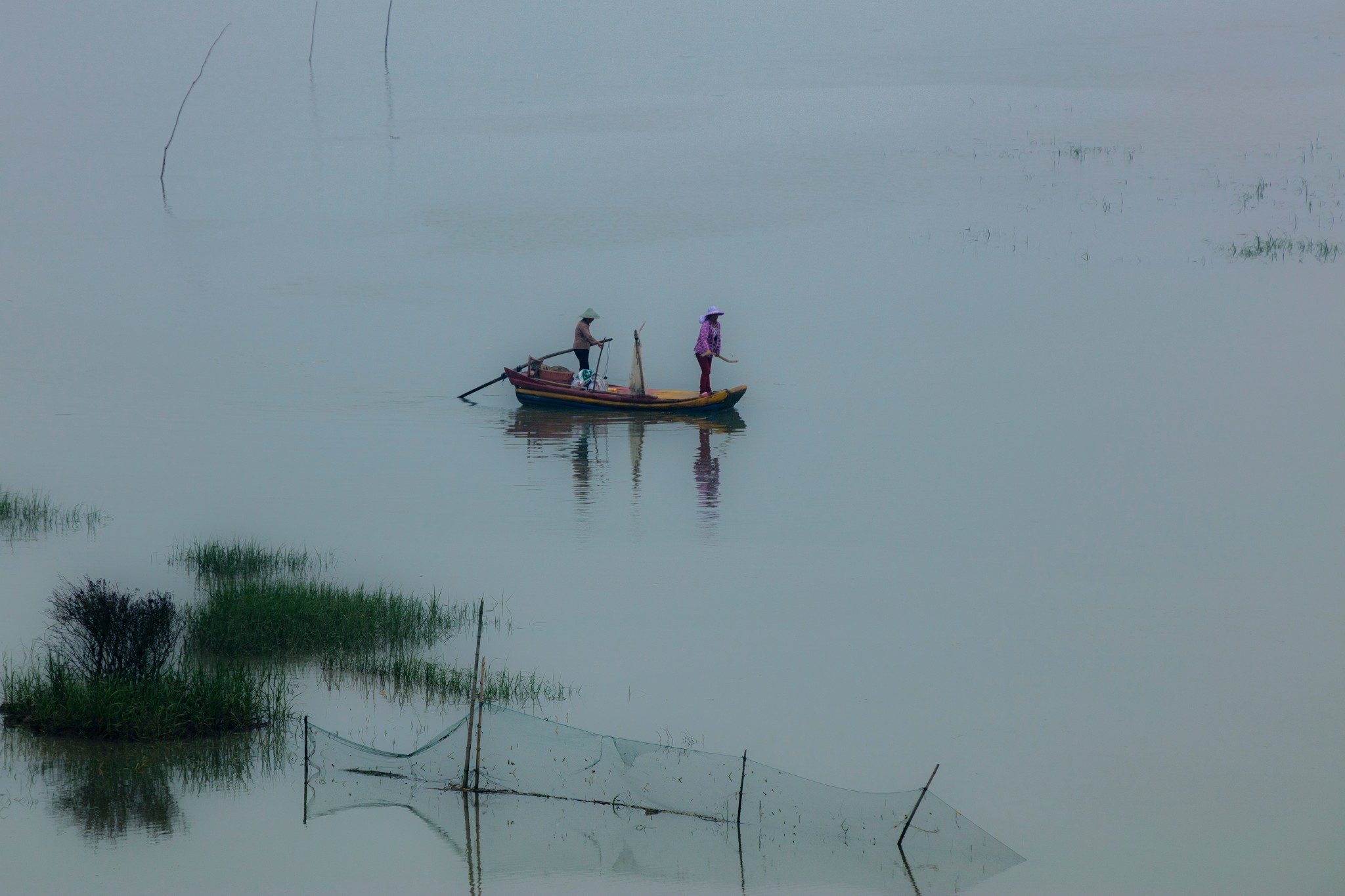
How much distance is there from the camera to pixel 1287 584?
1364 centimetres

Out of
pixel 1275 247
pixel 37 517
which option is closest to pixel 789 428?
pixel 37 517

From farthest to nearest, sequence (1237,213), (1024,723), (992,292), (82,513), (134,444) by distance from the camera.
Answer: (1237,213)
(992,292)
(134,444)
(82,513)
(1024,723)

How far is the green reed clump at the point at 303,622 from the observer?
10.1 m

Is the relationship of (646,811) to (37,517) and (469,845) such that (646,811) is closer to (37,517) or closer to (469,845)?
(469,845)

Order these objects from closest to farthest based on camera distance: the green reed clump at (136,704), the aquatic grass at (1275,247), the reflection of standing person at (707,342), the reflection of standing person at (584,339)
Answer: the green reed clump at (136,704)
the reflection of standing person at (707,342)
the reflection of standing person at (584,339)
the aquatic grass at (1275,247)

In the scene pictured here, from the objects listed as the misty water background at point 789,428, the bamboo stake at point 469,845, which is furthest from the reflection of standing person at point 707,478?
the bamboo stake at point 469,845

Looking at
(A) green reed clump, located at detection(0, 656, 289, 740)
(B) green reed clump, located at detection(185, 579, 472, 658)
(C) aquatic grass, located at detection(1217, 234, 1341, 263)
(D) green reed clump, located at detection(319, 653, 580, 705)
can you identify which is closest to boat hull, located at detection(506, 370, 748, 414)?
(B) green reed clump, located at detection(185, 579, 472, 658)

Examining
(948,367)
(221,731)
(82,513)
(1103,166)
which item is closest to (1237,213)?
(1103,166)

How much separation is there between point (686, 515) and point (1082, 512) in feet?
14.6

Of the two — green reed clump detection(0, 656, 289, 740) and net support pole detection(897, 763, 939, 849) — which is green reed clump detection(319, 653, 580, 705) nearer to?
green reed clump detection(0, 656, 289, 740)

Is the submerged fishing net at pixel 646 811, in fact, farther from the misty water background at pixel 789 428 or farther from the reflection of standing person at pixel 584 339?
the reflection of standing person at pixel 584 339

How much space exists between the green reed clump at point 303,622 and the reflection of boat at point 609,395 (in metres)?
10.6

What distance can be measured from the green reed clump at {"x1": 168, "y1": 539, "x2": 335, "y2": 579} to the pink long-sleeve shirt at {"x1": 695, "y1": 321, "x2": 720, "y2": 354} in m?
9.32

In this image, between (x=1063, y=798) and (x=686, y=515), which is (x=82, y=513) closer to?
(x=686, y=515)
